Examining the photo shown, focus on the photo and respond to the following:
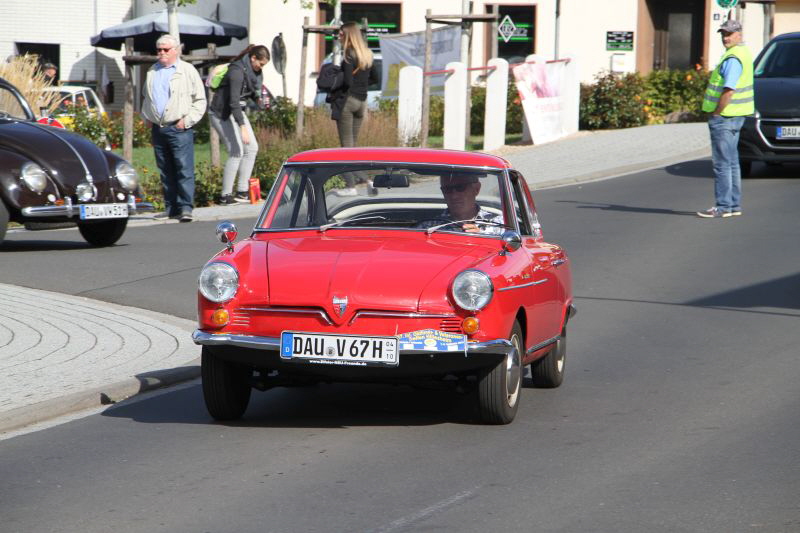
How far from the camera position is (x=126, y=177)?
14.7m

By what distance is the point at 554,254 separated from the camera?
27.7 ft

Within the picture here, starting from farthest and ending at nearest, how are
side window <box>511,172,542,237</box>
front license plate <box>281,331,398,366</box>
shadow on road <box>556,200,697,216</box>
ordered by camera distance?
shadow on road <box>556,200,697,216</box> → side window <box>511,172,542,237</box> → front license plate <box>281,331,398,366</box>

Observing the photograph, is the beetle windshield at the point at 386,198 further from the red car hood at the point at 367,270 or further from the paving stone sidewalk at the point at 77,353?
the paving stone sidewalk at the point at 77,353

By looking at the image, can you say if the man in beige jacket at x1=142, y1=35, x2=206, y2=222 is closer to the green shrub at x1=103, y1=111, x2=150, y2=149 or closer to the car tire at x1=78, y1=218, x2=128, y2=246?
the car tire at x1=78, y1=218, x2=128, y2=246

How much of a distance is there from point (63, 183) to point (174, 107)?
2.51 meters

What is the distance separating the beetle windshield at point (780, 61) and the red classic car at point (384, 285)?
13682 millimetres

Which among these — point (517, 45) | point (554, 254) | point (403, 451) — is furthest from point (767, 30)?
point (403, 451)

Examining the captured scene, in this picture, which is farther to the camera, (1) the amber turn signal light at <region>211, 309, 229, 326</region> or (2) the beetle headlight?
(2) the beetle headlight

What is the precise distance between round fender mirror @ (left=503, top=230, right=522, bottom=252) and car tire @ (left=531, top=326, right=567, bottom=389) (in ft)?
3.22

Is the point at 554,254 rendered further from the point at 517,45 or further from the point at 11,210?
the point at 517,45

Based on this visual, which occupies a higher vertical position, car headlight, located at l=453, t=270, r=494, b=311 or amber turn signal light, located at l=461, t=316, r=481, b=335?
car headlight, located at l=453, t=270, r=494, b=311

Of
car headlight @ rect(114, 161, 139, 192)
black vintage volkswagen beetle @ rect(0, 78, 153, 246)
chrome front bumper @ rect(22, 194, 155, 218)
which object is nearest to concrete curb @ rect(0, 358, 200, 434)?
chrome front bumper @ rect(22, 194, 155, 218)

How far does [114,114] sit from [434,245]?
29819 millimetres

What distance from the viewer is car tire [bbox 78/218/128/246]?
14.8 meters
